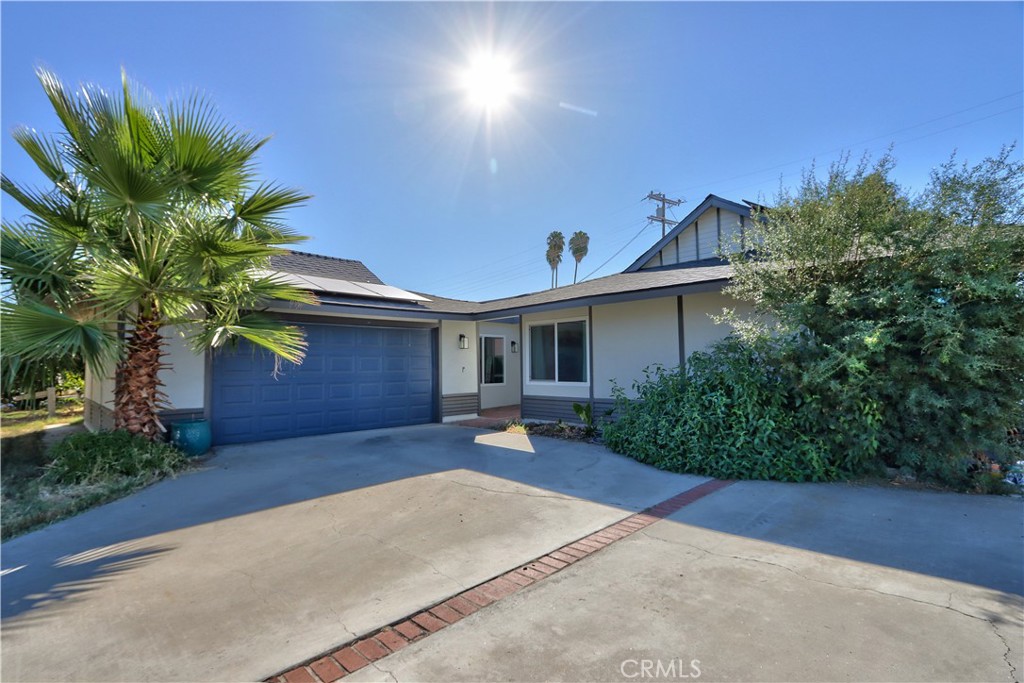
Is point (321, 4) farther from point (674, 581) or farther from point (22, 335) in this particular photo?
point (674, 581)

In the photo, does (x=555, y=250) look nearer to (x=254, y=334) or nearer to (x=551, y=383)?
(x=551, y=383)

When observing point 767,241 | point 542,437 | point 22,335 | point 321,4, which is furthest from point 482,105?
point 22,335

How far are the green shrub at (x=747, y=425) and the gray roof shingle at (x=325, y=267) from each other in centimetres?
848

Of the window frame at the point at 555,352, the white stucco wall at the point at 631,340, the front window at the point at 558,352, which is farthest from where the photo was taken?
the front window at the point at 558,352

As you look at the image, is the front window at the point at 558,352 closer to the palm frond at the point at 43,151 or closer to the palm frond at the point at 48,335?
the palm frond at the point at 48,335

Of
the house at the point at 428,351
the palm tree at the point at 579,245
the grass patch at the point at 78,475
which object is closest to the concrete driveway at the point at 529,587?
the grass patch at the point at 78,475

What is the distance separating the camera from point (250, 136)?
6188mm

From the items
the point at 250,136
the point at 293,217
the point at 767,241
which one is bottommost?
the point at 767,241

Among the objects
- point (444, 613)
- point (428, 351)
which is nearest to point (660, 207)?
point (428, 351)

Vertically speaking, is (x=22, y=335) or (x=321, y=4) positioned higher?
(x=321, y=4)

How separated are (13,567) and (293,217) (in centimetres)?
495

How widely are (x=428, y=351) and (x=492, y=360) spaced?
3057 millimetres

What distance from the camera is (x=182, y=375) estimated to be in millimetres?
8070

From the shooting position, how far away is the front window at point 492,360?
1341 cm
